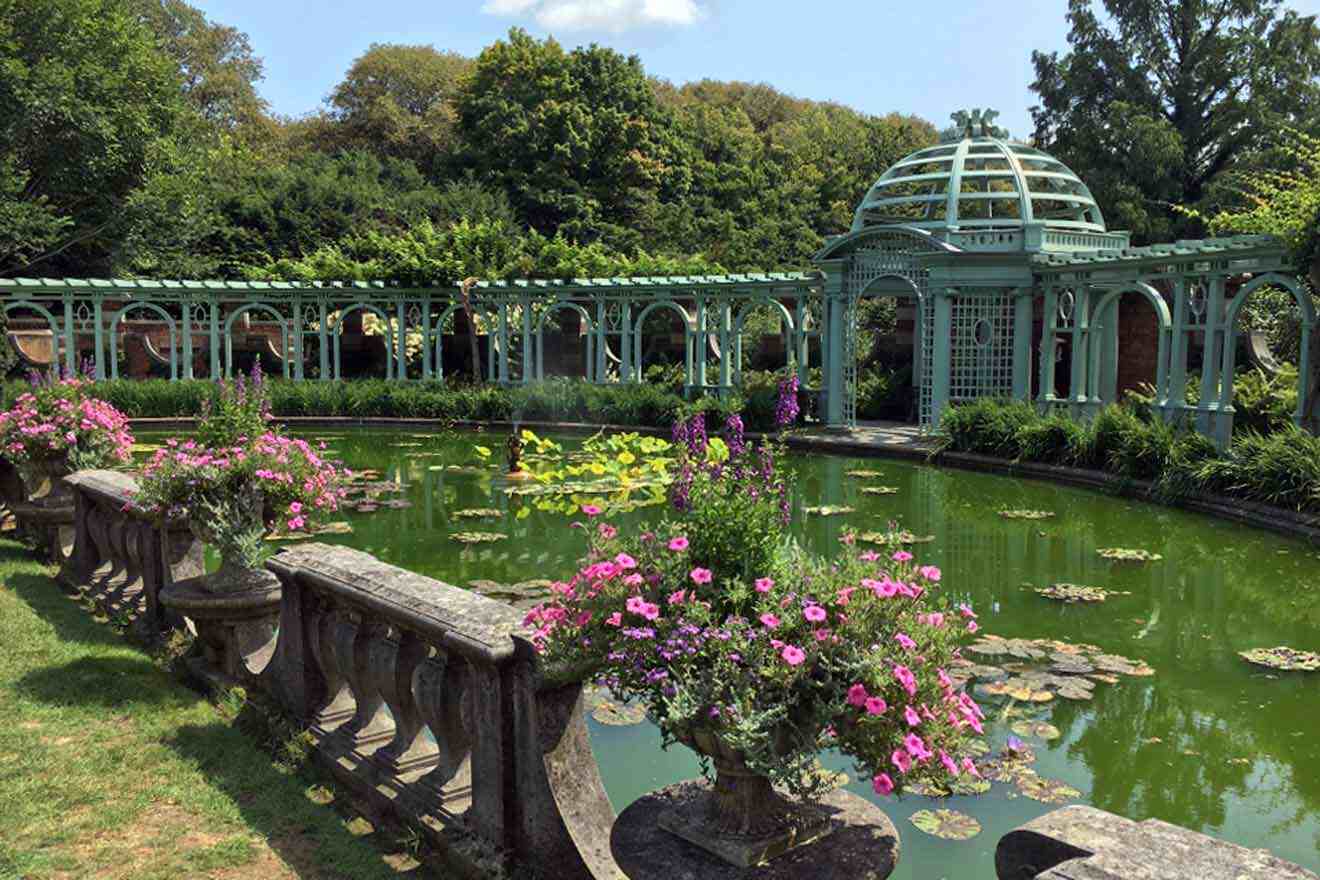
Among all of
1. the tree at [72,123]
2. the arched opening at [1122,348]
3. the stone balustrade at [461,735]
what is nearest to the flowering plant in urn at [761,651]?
the stone balustrade at [461,735]

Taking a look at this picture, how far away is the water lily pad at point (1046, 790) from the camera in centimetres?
457

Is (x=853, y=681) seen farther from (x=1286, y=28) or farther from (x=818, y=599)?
(x=1286, y=28)

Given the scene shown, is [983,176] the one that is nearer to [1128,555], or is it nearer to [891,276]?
[891,276]

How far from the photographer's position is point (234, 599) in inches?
197

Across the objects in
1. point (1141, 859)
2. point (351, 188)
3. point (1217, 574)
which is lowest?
point (1217, 574)

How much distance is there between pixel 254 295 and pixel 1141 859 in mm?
25060

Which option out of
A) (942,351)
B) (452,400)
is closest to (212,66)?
(452,400)

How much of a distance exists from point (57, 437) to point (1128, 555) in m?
8.51

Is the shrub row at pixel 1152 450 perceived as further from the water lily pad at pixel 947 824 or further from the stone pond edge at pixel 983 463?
the water lily pad at pixel 947 824

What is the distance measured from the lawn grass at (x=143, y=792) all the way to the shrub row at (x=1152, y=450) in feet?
32.5

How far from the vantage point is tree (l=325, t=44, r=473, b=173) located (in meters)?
41.8

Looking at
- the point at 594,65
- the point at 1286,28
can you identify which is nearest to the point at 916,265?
the point at 1286,28

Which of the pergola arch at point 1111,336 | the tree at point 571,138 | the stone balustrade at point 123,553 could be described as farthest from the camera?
the tree at point 571,138

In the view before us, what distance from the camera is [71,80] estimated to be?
85.3ft
